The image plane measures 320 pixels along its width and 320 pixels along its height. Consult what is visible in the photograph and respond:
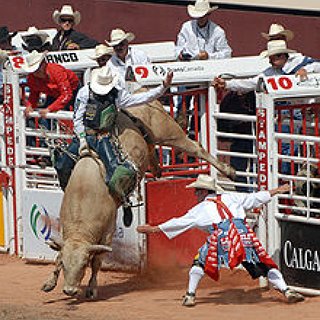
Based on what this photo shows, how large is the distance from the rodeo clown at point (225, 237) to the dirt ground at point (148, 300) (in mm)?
269

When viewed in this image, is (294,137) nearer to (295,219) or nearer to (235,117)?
(295,219)

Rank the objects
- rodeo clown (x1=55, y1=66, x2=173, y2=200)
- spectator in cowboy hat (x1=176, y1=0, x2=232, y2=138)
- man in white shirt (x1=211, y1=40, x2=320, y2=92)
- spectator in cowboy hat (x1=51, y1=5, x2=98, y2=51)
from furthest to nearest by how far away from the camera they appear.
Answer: spectator in cowboy hat (x1=51, y1=5, x2=98, y2=51)
spectator in cowboy hat (x1=176, y1=0, x2=232, y2=138)
man in white shirt (x1=211, y1=40, x2=320, y2=92)
rodeo clown (x1=55, y1=66, x2=173, y2=200)

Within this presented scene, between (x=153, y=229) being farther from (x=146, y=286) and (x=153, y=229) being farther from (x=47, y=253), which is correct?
(x=47, y=253)

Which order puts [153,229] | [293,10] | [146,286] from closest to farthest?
1. [153,229]
2. [146,286]
3. [293,10]

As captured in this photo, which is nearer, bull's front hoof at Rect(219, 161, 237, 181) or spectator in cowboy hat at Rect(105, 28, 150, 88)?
bull's front hoof at Rect(219, 161, 237, 181)

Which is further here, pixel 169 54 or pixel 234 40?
pixel 234 40

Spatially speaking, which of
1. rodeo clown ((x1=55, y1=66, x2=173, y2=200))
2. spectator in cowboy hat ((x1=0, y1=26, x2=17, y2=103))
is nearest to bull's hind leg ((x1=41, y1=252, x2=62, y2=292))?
rodeo clown ((x1=55, y1=66, x2=173, y2=200))

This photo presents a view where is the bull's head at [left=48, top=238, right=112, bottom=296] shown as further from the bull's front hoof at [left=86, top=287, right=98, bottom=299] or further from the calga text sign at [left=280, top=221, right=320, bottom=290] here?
the calga text sign at [left=280, top=221, right=320, bottom=290]

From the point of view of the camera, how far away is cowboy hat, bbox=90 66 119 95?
14.5 meters

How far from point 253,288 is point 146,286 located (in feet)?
3.90

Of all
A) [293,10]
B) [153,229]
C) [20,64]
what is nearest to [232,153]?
[153,229]

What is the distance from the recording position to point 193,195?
15672mm

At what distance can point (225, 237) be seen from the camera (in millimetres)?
13508

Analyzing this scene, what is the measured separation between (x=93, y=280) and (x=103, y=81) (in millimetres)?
1915
